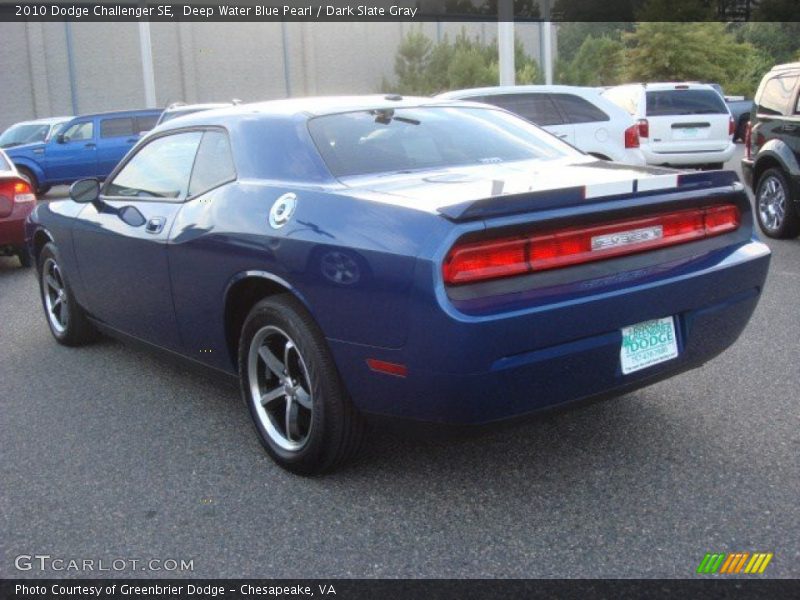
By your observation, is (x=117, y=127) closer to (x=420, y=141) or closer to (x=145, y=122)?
(x=145, y=122)

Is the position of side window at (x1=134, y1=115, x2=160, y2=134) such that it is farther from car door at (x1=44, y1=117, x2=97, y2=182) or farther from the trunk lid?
the trunk lid

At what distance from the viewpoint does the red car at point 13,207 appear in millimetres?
9219

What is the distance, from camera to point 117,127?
63.1 feet

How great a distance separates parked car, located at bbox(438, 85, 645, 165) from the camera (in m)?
10.9

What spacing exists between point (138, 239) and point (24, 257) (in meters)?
5.96

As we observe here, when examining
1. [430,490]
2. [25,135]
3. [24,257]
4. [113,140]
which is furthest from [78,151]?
[430,490]

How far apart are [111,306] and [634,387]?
9.57 feet

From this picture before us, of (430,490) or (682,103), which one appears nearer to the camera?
(430,490)

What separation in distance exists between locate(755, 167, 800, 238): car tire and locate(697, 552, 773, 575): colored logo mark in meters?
6.26

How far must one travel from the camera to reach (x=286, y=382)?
12.3 feet

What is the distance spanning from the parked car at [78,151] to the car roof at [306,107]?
15.0m

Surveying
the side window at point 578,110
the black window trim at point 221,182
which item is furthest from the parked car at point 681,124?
the black window trim at point 221,182

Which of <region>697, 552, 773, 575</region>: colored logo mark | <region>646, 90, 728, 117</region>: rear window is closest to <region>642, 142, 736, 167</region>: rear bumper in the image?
<region>646, 90, 728, 117</region>: rear window
